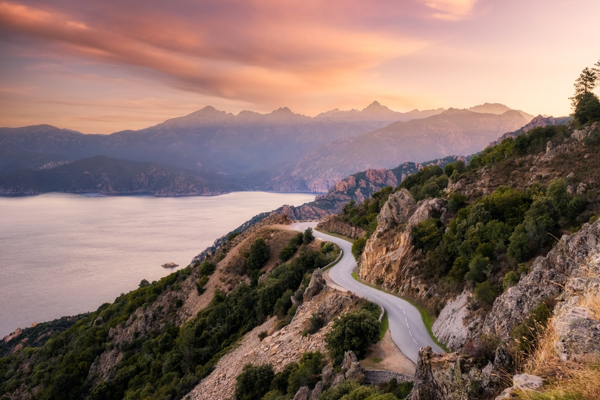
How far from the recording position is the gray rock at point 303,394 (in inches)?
685

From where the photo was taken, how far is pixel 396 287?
29188 mm

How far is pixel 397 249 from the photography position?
103ft

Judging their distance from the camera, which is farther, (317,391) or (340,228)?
(340,228)

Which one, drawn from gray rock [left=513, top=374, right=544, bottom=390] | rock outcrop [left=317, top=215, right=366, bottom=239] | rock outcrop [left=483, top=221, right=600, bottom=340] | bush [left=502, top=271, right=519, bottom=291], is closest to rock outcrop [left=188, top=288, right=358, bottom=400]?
bush [left=502, top=271, right=519, bottom=291]

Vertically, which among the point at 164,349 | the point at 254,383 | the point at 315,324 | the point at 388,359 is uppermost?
the point at 388,359

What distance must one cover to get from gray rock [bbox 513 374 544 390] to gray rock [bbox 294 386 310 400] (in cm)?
1344

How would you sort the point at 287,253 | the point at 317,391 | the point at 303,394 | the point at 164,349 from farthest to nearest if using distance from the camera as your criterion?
the point at 287,253 → the point at 164,349 → the point at 303,394 → the point at 317,391

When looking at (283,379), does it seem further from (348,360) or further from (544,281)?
(544,281)

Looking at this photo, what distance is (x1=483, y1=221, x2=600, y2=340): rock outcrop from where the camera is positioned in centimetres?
1330

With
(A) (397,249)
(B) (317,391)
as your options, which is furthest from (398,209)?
(B) (317,391)

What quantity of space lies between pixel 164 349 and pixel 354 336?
1205 inches

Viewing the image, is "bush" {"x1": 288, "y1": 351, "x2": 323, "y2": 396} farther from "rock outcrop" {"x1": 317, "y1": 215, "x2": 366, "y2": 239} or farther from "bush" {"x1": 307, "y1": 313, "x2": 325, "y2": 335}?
"rock outcrop" {"x1": 317, "y1": 215, "x2": 366, "y2": 239}

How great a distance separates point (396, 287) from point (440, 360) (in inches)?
Result: 734

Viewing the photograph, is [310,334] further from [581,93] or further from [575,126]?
[581,93]
